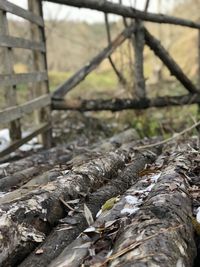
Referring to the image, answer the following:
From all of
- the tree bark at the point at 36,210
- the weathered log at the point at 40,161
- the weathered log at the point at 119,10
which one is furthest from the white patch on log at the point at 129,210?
the weathered log at the point at 119,10

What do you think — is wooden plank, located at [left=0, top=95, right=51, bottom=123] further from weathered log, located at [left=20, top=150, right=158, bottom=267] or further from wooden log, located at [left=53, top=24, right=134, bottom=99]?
weathered log, located at [left=20, top=150, right=158, bottom=267]

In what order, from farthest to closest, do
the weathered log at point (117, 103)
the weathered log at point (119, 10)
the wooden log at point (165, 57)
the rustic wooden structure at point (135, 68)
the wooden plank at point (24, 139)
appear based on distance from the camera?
the wooden log at point (165, 57) < the weathered log at point (117, 103) < the rustic wooden structure at point (135, 68) < the weathered log at point (119, 10) < the wooden plank at point (24, 139)

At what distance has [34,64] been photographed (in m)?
6.29

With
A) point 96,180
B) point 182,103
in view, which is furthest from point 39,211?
point 182,103

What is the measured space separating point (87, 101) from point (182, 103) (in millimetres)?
1955

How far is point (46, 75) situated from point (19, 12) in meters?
Answer: 1.45

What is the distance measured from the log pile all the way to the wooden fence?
1.82 meters

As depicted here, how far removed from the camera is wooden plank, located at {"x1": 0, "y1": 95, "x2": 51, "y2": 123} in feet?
15.4

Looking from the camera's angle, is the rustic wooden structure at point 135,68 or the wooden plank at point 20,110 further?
the rustic wooden structure at point 135,68

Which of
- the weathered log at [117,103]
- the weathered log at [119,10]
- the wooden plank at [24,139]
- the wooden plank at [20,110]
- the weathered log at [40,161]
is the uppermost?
the weathered log at [119,10]

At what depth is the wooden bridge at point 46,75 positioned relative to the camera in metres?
4.83

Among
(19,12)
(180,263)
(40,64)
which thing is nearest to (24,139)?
(40,64)

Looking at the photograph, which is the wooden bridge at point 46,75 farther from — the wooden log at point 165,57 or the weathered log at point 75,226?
the weathered log at point 75,226

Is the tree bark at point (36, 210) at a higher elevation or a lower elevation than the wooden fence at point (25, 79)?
lower
